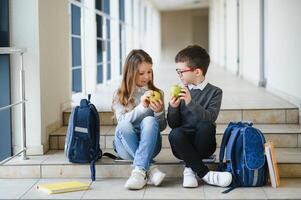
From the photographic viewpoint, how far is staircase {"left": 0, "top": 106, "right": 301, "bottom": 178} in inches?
153

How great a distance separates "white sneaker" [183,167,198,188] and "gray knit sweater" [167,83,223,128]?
0.31 m

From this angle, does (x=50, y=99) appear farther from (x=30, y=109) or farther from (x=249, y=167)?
(x=249, y=167)

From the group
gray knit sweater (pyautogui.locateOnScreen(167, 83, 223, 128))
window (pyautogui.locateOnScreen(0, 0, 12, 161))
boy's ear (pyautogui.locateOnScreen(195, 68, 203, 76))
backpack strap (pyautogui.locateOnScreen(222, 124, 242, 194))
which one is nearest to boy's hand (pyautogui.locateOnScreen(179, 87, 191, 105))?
gray knit sweater (pyautogui.locateOnScreen(167, 83, 223, 128))

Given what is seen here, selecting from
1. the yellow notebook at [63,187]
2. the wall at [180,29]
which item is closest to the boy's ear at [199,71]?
the yellow notebook at [63,187]

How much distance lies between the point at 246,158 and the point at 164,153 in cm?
87

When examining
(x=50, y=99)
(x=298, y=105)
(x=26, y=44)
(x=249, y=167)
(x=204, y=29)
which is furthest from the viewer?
(x=204, y=29)

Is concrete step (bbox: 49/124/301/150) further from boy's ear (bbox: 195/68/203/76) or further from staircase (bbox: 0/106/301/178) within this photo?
boy's ear (bbox: 195/68/203/76)

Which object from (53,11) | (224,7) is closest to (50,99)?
(53,11)

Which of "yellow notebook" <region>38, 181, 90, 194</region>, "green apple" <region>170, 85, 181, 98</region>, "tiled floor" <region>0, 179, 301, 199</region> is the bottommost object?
"tiled floor" <region>0, 179, 301, 199</region>

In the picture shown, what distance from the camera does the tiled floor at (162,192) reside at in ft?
11.1

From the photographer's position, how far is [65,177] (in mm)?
3934

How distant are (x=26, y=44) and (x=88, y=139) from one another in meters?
0.97

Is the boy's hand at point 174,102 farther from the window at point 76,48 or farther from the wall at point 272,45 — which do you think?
the window at point 76,48

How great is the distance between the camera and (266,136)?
4336 millimetres
